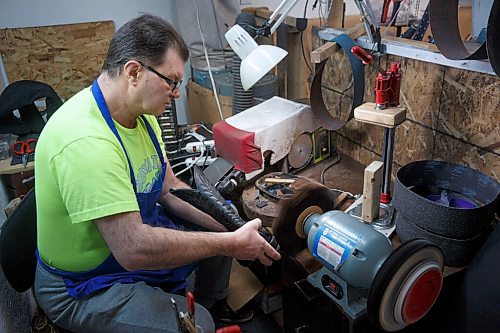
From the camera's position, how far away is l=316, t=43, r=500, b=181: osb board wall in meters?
1.35

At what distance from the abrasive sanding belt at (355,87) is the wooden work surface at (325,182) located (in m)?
0.24

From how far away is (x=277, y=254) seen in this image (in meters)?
1.26

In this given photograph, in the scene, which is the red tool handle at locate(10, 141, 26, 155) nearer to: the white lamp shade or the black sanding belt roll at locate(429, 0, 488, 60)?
the white lamp shade

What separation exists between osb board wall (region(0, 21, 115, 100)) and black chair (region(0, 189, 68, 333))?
1.50 metres

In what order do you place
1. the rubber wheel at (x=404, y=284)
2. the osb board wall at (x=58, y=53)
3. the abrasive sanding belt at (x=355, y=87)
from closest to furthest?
the rubber wheel at (x=404, y=284) < the abrasive sanding belt at (x=355, y=87) < the osb board wall at (x=58, y=53)

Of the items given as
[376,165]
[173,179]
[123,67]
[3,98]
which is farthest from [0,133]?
[376,165]

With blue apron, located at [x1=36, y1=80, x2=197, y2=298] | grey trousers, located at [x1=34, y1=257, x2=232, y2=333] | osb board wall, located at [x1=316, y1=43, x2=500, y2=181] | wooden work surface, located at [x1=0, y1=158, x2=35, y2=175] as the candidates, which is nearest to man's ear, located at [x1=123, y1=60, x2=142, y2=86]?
blue apron, located at [x1=36, y1=80, x2=197, y2=298]

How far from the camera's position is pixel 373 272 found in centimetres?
106

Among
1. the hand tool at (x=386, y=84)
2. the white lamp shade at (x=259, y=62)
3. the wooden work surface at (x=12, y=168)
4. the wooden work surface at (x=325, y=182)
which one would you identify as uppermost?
the white lamp shade at (x=259, y=62)

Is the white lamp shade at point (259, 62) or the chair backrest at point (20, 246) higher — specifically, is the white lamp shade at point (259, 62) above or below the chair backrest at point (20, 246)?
above

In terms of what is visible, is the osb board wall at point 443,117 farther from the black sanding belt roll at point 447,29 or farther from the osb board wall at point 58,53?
the osb board wall at point 58,53

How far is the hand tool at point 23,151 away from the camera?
2076 millimetres

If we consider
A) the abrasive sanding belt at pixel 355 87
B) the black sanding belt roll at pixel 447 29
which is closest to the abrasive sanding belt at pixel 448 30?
the black sanding belt roll at pixel 447 29

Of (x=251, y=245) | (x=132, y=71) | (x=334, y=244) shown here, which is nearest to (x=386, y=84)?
(x=334, y=244)
